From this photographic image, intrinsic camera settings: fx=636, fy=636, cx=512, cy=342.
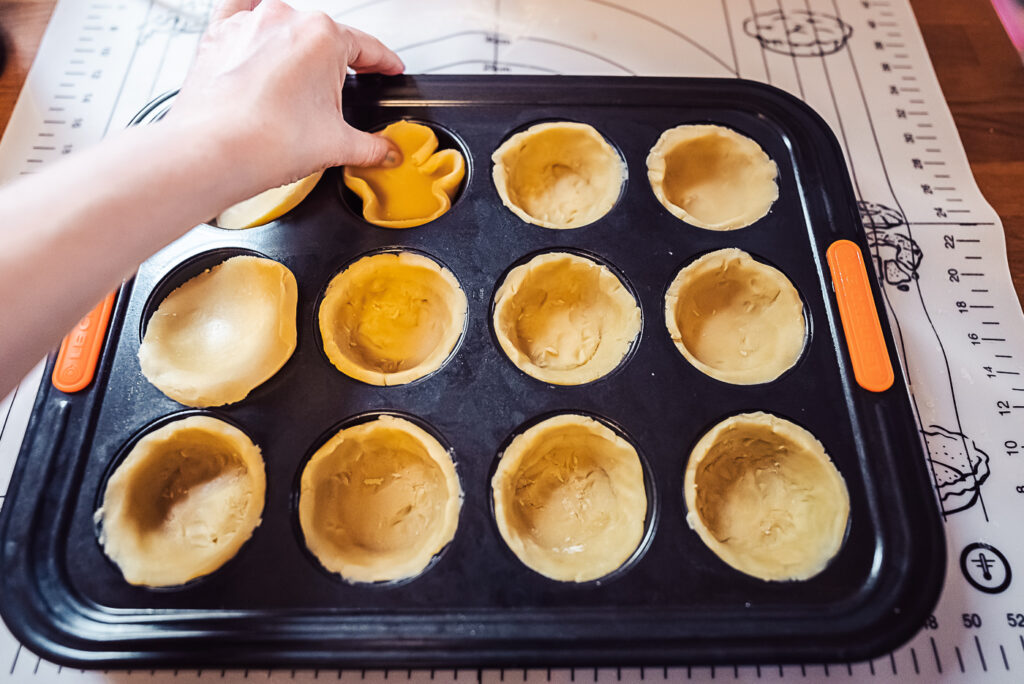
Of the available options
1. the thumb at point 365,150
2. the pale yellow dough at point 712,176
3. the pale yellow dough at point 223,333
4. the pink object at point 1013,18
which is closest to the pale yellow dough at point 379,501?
the pale yellow dough at point 223,333

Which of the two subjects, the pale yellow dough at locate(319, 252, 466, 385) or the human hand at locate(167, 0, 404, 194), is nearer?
the human hand at locate(167, 0, 404, 194)

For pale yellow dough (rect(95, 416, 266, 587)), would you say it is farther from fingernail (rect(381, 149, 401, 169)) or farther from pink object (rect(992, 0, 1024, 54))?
pink object (rect(992, 0, 1024, 54))

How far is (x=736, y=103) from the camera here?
1.51 meters

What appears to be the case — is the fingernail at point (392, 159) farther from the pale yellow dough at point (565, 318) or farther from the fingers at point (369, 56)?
the pale yellow dough at point (565, 318)

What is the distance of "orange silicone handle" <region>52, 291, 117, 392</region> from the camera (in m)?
1.22

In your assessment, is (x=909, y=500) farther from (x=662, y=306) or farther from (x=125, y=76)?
(x=125, y=76)

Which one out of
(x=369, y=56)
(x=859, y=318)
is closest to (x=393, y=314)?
(x=369, y=56)

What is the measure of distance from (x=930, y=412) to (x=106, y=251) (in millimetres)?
1608

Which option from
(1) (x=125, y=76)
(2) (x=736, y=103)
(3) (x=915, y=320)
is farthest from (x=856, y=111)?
(1) (x=125, y=76)

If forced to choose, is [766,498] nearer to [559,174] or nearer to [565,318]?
[565,318]

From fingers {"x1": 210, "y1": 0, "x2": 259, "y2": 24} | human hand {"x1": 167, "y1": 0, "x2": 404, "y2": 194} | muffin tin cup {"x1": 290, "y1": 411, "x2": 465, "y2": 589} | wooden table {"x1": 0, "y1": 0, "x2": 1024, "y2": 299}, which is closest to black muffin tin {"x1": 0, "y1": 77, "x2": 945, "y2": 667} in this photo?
muffin tin cup {"x1": 290, "y1": 411, "x2": 465, "y2": 589}

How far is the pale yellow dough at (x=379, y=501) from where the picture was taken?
1133 mm

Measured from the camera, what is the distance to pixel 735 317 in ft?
4.64

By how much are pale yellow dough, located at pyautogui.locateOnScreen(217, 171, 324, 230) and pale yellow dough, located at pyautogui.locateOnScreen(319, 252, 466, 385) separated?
0.70 feet
